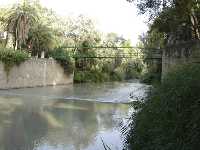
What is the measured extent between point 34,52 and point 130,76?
838 inches

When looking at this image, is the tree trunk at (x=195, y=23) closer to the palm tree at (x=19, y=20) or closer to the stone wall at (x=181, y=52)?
the stone wall at (x=181, y=52)

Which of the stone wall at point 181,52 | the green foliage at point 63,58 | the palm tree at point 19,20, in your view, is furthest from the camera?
the green foliage at point 63,58

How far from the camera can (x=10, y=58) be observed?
1259 inches

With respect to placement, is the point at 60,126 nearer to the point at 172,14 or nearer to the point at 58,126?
the point at 58,126

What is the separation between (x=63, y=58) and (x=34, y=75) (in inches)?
211

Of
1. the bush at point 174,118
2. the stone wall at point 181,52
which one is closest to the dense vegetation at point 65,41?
the stone wall at point 181,52

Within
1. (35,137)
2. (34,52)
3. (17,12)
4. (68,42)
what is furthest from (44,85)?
(35,137)

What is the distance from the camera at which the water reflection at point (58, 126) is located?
426 inches

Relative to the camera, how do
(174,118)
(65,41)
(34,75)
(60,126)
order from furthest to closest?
(65,41)
(34,75)
(60,126)
(174,118)

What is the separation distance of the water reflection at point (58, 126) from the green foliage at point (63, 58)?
19.1m

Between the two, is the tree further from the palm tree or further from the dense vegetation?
the palm tree

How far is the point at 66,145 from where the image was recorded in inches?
423

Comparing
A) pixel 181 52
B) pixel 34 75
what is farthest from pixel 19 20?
pixel 181 52

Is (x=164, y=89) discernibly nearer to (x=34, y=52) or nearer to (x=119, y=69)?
(x=34, y=52)
